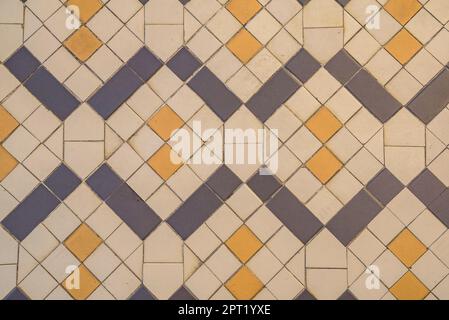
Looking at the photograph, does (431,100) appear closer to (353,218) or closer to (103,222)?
(353,218)

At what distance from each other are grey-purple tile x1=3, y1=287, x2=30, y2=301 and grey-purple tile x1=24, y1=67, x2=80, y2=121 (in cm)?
109

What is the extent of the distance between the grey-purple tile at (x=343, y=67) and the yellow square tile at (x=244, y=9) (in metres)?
0.57

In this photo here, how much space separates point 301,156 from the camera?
10.2 feet

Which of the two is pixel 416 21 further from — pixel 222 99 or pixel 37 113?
pixel 37 113

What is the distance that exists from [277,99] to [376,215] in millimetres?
941

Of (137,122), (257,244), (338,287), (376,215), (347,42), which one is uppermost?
(347,42)

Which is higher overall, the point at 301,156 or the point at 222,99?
the point at 222,99

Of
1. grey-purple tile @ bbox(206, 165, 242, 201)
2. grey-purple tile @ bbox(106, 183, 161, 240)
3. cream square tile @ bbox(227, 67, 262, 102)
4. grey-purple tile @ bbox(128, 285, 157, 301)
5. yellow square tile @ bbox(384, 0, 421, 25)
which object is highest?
yellow square tile @ bbox(384, 0, 421, 25)

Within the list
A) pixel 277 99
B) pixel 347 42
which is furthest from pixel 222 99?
pixel 347 42

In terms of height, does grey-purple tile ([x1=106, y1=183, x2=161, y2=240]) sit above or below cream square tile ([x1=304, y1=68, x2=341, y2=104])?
below

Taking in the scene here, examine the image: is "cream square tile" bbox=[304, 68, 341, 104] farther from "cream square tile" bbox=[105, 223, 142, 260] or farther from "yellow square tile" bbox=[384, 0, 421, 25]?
"cream square tile" bbox=[105, 223, 142, 260]

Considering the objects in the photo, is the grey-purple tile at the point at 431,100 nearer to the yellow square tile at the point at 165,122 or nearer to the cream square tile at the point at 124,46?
the yellow square tile at the point at 165,122

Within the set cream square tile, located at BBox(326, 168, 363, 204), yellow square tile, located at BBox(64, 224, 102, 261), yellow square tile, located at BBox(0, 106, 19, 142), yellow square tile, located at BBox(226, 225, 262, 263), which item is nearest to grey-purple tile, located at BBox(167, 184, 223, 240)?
yellow square tile, located at BBox(226, 225, 262, 263)

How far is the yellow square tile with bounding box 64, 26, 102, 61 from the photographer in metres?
3.16
